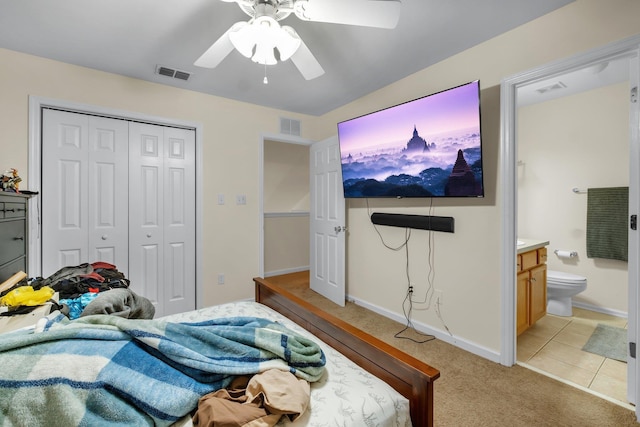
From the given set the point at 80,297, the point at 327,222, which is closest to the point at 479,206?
the point at 327,222

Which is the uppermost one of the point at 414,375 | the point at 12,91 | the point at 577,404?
the point at 12,91

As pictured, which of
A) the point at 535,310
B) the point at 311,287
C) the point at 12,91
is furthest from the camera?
the point at 311,287

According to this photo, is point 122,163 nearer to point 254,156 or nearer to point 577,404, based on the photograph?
point 254,156

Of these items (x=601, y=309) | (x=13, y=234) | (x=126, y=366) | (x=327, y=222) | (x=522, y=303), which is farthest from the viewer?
(x=327, y=222)

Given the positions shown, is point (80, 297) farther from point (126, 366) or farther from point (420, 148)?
point (420, 148)

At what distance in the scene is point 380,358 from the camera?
112 centimetres

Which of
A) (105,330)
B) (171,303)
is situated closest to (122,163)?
(171,303)

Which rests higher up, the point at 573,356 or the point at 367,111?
the point at 367,111

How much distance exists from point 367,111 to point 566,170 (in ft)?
7.84

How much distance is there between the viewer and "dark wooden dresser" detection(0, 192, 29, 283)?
1.69 m

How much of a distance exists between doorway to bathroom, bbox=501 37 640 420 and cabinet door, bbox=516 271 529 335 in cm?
22

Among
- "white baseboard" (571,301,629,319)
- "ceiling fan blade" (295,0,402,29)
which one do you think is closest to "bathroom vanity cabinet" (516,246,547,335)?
"white baseboard" (571,301,629,319)

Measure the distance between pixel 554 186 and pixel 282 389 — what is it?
153 inches

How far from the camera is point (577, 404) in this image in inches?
65.0
